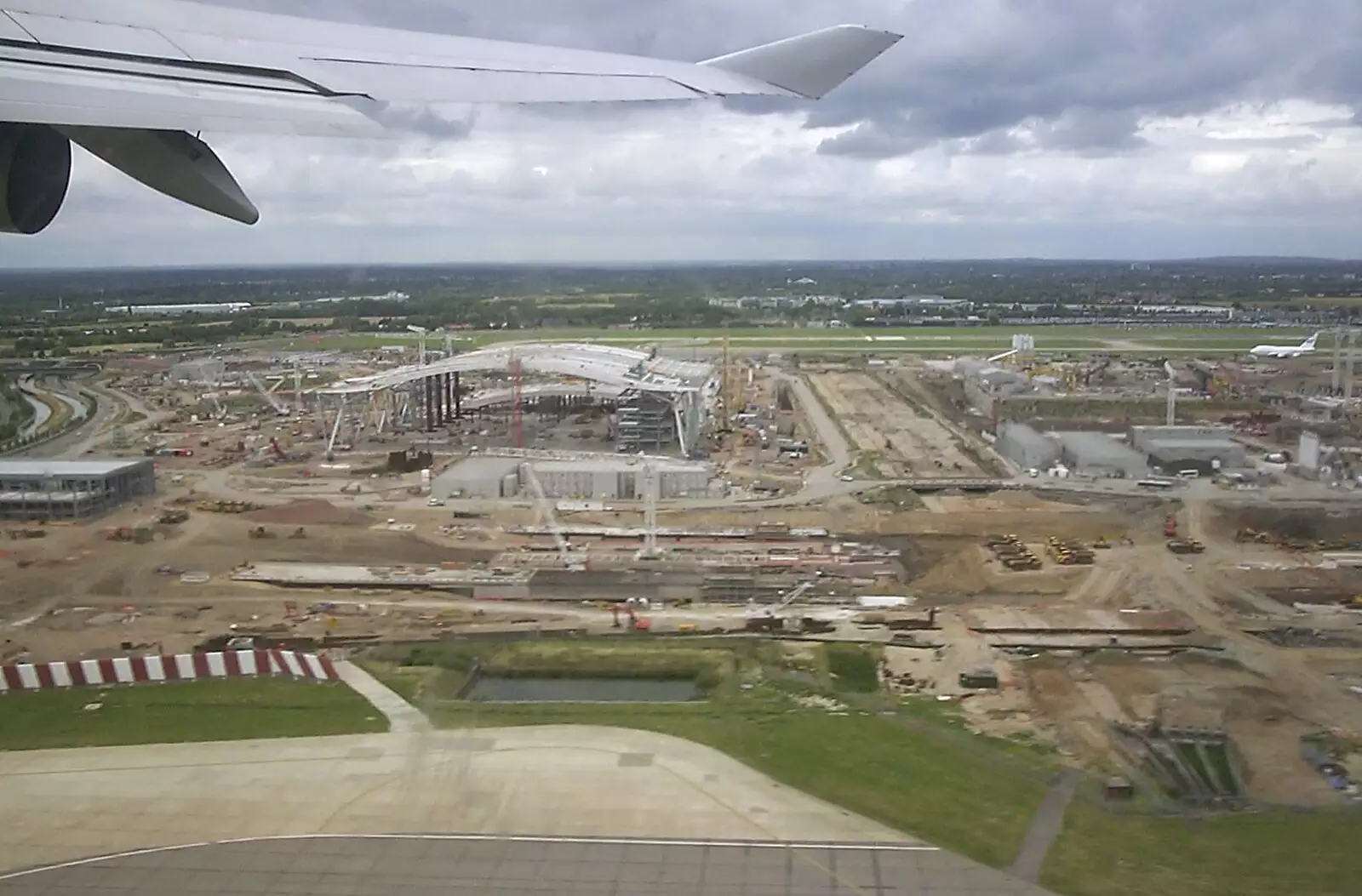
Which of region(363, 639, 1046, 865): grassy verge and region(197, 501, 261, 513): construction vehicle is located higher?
region(197, 501, 261, 513): construction vehicle

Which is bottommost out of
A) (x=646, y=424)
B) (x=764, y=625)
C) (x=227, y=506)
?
(x=764, y=625)

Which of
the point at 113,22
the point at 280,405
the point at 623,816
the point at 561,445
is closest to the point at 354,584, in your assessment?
the point at 623,816

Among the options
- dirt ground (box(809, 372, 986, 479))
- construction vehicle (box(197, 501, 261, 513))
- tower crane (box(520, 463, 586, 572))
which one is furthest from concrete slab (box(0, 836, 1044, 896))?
dirt ground (box(809, 372, 986, 479))

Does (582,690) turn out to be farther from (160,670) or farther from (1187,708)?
(1187,708)

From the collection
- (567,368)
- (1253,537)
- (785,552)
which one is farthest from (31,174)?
(567,368)

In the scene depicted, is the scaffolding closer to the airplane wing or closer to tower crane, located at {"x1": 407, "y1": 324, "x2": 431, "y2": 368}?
tower crane, located at {"x1": 407, "y1": 324, "x2": 431, "y2": 368}

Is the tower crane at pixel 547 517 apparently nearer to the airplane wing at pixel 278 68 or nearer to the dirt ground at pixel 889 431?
the dirt ground at pixel 889 431
